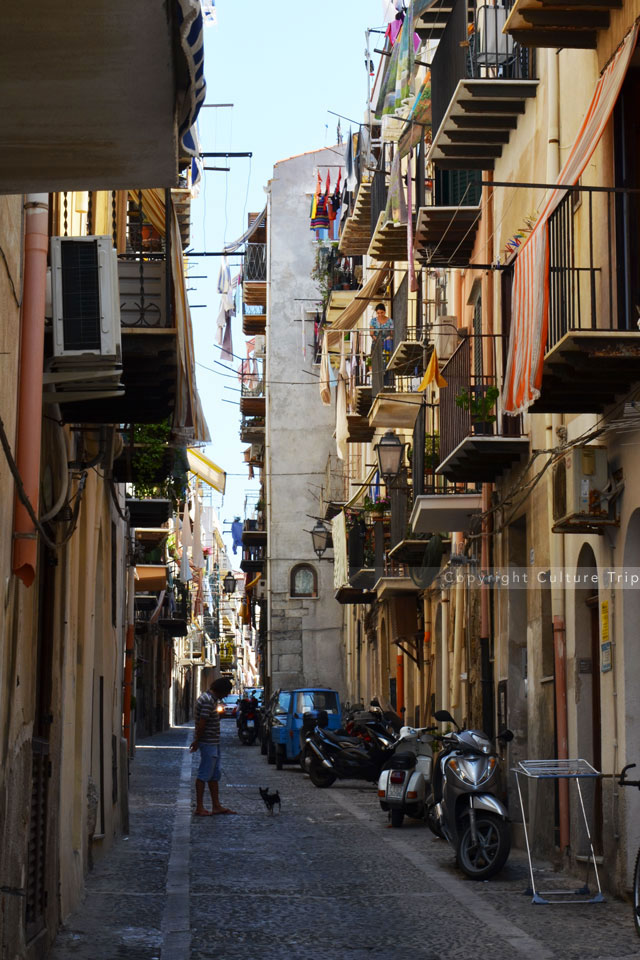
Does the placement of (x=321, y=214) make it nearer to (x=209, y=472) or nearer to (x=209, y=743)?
(x=209, y=472)

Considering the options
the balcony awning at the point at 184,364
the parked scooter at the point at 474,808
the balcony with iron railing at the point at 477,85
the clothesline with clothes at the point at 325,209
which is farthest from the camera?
the clothesline with clothes at the point at 325,209

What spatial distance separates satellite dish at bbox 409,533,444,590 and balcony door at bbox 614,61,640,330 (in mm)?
11454

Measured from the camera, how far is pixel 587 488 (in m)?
11.3

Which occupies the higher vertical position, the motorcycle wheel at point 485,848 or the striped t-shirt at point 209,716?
the striped t-shirt at point 209,716

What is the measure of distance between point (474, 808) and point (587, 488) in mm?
2954

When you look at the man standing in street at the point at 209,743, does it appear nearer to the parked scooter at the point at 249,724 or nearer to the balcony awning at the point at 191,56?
the balcony awning at the point at 191,56

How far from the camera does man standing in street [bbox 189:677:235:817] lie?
57.8ft

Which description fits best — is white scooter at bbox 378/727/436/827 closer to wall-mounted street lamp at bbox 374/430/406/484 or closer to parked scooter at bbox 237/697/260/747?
wall-mounted street lamp at bbox 374/430/406/484

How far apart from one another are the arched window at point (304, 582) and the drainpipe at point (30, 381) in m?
39.9

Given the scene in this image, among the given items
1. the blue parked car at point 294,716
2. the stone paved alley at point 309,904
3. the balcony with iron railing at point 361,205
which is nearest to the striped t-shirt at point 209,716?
the stone paved alley at point 309,904

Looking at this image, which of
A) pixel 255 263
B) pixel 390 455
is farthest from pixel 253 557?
Result: pixel 390 455

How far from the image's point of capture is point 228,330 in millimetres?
46469

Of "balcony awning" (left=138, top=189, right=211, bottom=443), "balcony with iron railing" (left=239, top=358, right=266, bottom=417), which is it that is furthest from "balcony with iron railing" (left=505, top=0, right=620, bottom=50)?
"balcony with iron railing" (left=239, top=358, right=266, bottom=417)

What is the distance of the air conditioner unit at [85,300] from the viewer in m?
8.80
